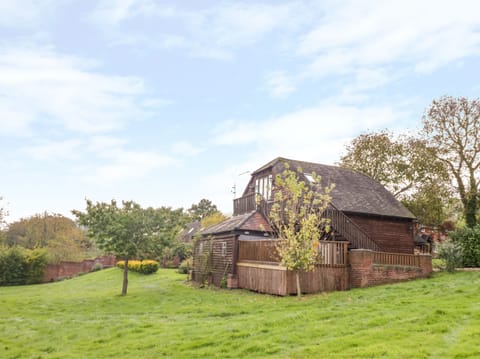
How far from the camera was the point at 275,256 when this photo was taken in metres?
18.4

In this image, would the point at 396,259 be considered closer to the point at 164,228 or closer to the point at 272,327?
the point at 272,327

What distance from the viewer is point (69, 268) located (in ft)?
132

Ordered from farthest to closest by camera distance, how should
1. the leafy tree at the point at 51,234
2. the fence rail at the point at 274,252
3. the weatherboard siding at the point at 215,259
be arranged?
the leafy tree at the point at 51,234 → the weatherboard siding at the point at 215,259 → the fence rail at the point at 274,252

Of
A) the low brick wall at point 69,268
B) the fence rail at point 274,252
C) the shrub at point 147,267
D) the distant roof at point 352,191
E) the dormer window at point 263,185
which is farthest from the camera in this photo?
the low brick wall at point 69,268

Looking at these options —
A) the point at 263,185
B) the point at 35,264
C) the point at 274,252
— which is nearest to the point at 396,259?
the point at 274,252

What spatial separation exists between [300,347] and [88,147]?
64.0ft

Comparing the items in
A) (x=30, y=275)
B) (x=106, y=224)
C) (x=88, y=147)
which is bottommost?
(x=30, y=275)

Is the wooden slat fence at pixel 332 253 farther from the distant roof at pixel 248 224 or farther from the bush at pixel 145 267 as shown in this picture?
the bush at pixel 145 267

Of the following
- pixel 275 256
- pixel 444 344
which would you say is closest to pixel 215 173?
pixel 275 256

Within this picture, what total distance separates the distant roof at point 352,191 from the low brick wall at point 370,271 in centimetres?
621

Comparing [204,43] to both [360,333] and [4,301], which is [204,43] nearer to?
[360,333]

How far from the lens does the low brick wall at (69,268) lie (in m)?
38.8

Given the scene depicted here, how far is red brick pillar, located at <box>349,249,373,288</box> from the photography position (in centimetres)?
1705

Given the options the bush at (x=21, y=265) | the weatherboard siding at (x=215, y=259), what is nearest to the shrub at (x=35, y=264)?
the bush at (x=21, y=265)
